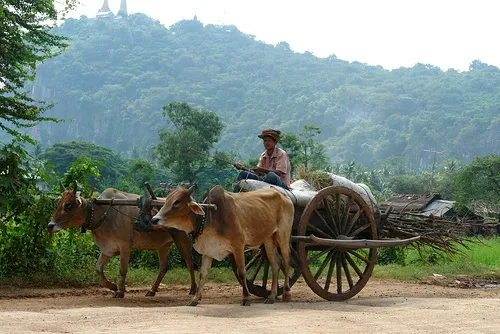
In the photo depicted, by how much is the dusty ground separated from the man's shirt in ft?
6.21

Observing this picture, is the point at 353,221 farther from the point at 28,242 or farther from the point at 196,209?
the point at 28,242

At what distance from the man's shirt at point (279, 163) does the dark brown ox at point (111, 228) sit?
1.71m

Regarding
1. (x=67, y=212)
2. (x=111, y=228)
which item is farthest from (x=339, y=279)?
(x=67, y=212)

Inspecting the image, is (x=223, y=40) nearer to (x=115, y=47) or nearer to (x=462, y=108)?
(x=115, y=47)

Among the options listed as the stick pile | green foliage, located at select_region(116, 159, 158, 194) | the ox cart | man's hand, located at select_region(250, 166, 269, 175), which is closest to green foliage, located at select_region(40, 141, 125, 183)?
green foliage, located at select_region(116, 159, 158, 194)

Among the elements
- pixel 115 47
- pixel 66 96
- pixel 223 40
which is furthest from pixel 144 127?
pixel 223 40

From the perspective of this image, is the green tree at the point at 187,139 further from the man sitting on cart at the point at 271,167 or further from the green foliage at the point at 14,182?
the man sitting on cart at the point at 271,167

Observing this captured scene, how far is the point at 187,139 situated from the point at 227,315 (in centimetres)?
4688

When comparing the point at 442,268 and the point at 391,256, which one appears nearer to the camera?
the point at 442,268

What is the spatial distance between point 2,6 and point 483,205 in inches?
1191

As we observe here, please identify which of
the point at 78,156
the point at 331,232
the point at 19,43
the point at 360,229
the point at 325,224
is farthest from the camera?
the point at 78,156

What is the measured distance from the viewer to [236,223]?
8594mm

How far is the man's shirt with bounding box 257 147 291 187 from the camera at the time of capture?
10203 mm

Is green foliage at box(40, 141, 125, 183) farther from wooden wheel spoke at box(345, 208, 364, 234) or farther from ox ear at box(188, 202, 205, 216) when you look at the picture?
ox ear at box(188, 202, 205, 216)
